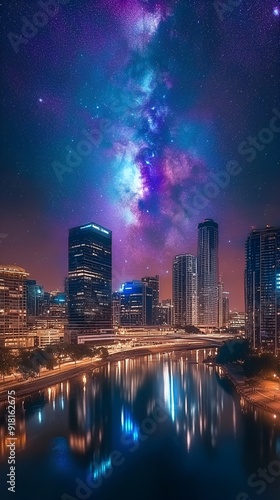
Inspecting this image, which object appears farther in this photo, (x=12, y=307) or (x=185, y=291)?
(x=185, y=291)

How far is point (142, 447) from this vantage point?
19219 millimetres

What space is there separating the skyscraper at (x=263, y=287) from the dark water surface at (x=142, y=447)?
905 inches

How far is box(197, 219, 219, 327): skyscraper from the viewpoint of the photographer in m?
123

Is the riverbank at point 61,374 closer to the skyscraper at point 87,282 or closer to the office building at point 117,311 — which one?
the skyscraper at point 87,282

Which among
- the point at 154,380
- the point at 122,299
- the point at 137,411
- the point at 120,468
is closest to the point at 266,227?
the point at 154,380

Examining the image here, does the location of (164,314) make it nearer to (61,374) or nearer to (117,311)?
(117,311)

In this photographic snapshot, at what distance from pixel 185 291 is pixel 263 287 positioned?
65.0 metres

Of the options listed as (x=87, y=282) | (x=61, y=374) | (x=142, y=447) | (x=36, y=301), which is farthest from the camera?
(x=36, y=301)

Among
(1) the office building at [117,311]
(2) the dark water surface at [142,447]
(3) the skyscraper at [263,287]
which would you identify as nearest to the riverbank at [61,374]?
(2) the dark water surface at [142,447]

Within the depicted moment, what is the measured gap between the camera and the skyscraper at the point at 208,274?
123 m

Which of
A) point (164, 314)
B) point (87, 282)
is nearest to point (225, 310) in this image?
point (164, 314)

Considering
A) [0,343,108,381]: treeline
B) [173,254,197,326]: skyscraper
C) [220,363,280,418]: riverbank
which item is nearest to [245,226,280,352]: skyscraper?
[220,363,280,418]: riverbank

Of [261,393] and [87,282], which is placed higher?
[87,282]

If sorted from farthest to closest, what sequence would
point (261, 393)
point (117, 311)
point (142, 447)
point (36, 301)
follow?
point (117, 311) → point (36, 301) → point (261, 393) → point (142, 447)
